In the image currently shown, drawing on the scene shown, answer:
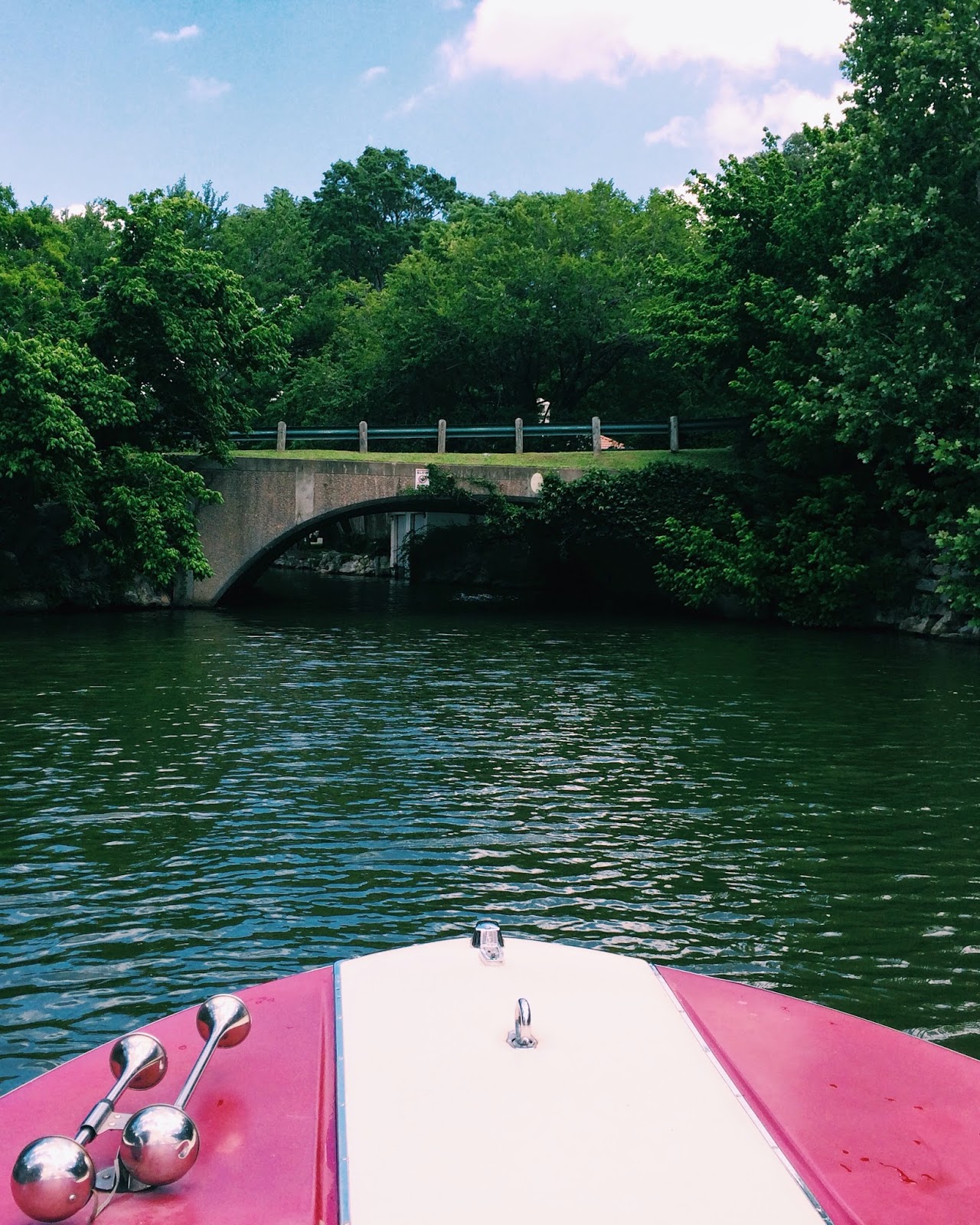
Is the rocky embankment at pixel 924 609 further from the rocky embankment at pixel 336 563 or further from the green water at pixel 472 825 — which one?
the rocky embankment at pixel 336 563

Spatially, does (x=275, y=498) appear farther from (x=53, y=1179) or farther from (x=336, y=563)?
(x=53, y=1179)

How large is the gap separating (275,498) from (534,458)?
6696mm

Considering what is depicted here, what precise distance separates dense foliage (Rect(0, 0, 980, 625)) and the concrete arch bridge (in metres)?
1.14

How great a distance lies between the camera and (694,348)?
2861cm

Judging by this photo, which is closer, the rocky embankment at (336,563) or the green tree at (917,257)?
the green tree at (917,257)

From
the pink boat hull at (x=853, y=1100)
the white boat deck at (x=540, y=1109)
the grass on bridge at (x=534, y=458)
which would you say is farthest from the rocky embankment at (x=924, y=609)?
the white boat deck at (x=540, y=1109)

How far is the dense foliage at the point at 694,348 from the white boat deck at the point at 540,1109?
19.3 meters

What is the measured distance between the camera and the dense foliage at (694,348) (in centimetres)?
2133

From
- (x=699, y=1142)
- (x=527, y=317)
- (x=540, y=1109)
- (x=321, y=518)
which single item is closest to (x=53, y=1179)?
(x=540, y=1109)

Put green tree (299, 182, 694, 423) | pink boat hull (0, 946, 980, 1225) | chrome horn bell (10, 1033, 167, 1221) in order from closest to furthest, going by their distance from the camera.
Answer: chrome horn bell (10, 1033, 167, 1221) → pink boat hull (0, 946, 980, 1225) → green tree (299, 182, 694, 423)

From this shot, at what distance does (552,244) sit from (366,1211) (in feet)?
123

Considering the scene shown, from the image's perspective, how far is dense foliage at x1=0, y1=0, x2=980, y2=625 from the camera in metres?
21.3

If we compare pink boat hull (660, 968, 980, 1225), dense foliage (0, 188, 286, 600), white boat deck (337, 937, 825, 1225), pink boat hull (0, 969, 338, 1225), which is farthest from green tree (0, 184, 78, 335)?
pink boat hull (660, 968, 980, 1225)

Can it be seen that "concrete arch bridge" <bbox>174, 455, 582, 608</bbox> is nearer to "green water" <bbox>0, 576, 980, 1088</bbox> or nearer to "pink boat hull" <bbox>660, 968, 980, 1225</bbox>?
"green water" <bbox>0, 576, 980, 1088</bbox>
